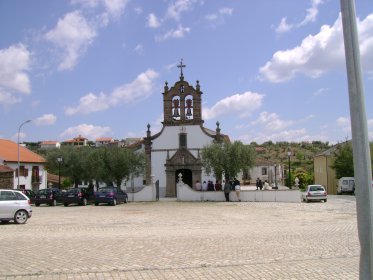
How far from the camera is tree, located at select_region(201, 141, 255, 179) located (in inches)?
1511

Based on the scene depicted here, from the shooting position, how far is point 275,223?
58.5 feet

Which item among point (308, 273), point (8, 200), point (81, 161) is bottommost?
point (308, 273)

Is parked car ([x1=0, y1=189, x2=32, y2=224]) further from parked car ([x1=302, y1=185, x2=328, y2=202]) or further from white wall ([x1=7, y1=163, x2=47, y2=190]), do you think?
white wall ([x1=7, y1=163, x2=47, y2=190])

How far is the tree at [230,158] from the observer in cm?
3838

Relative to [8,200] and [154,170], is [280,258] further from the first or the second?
[154,170]

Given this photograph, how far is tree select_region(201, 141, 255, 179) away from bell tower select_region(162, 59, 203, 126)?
6.28 m

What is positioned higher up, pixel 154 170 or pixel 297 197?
pixel 154 170

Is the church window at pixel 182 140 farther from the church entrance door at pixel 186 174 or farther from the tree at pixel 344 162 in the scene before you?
the tree at pixel 344 162

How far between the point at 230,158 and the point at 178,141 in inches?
322

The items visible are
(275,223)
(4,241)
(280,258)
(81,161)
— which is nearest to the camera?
(280,258)

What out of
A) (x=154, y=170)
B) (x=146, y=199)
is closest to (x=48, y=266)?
(x=146, y=199)

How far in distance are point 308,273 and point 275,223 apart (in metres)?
9.83

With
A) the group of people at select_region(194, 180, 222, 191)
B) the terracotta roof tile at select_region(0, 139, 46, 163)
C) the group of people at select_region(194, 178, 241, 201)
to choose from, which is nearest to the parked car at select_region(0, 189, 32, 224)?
the group of people at select_region(194, 178, 241, 201)

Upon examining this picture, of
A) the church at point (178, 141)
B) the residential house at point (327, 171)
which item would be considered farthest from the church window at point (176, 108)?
the residential house at point (327, 171)
